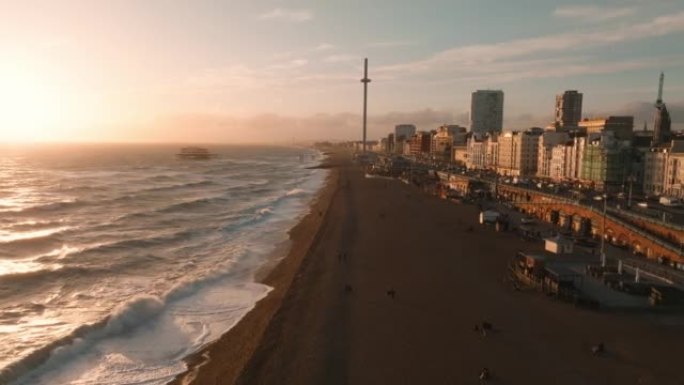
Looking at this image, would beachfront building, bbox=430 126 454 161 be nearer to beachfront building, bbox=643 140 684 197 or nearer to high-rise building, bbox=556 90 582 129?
high-rise building, bbox=556 90 582 129

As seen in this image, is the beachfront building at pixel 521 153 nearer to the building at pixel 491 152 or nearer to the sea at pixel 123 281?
the building at pixel 491 152

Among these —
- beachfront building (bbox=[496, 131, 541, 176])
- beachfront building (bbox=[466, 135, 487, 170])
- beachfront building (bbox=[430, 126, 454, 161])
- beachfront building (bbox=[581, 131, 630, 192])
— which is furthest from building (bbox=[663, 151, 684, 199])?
beachfront building (bbox=[430, 126, 454, 161])

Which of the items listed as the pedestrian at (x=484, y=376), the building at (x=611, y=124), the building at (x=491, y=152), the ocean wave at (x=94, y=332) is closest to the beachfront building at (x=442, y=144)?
the building at (x=491, y=152)

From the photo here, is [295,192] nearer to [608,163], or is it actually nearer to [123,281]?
[608,163]

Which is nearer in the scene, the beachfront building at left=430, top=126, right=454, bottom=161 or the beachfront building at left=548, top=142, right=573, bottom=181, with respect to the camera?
the beachfront building at left=548, top=142, right=573, bottom=181

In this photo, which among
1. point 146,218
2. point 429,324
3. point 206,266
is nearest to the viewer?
point 429,324

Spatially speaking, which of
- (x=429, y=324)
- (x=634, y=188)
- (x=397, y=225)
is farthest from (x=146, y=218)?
(x=634, y=188)

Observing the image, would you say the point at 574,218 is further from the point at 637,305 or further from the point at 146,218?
the point at 146,218

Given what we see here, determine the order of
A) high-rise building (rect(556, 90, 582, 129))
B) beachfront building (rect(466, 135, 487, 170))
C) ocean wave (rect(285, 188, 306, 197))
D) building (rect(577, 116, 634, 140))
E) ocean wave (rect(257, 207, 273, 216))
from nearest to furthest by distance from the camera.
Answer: ocean wave (rect(257, 207, 273, 216)), ocean wave (rect(285, 188, 306, 197)), building (rect(577, 116, 634, 140)), beachfront building (rect(466, 135, 487, 170)), high-rise building (rect(556, 90, 582, 129))
